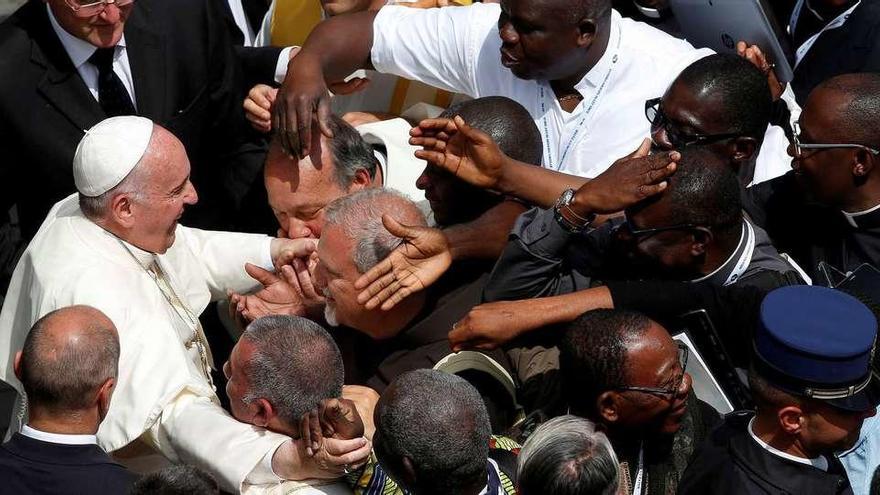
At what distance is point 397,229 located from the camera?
13.1 ft


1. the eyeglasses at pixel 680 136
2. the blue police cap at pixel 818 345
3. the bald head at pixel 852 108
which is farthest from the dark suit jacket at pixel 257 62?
the blue police cap at pixel 818 345

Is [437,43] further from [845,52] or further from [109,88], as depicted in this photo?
[845,52]

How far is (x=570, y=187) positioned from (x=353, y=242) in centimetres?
78

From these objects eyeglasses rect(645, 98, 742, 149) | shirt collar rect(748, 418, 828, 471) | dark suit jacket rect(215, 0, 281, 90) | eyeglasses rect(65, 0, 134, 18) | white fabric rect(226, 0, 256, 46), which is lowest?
white fabric rect(226, 0, 256, 46)

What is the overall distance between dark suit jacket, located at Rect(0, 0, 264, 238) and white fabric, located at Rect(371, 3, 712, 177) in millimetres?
780

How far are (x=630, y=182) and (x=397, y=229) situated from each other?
0.72 meters

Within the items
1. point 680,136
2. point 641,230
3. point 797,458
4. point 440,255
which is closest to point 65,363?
point 440,255

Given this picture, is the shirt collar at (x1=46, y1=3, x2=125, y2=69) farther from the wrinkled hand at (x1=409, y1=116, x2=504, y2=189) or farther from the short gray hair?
the wrinkled hand at (x1=409, y1=116, x2=504, y2=189)

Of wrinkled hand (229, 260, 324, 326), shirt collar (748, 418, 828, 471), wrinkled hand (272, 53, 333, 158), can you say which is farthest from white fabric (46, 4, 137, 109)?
shirt collar (748, 418, 828, 471)

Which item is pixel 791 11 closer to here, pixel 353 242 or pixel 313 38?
pixel 313 38

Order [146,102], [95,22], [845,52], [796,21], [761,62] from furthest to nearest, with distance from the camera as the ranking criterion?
[796,21] → [845,52] → [146,102] → [95,22] → [761,62]

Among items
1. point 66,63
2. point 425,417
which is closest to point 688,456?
point 425,417

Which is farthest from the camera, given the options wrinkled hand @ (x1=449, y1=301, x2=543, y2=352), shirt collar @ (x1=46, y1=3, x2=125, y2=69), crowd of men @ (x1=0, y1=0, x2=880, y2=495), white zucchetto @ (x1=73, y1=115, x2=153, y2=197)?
shirt collar @ (x1=46, y1=3, x2=125, y2=69)

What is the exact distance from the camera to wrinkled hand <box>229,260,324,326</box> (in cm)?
461
